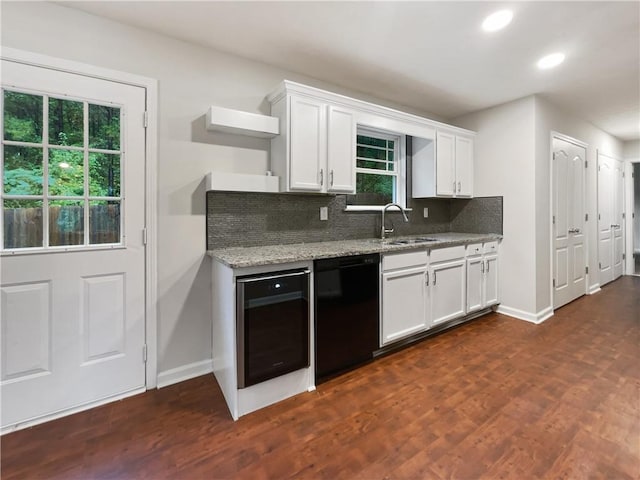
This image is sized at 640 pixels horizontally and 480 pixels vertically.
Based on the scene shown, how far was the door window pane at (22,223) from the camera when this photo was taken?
1.73 metres

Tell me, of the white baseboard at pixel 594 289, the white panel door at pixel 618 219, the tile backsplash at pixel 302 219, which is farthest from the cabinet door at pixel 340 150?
the white panel door at pixel 618 219

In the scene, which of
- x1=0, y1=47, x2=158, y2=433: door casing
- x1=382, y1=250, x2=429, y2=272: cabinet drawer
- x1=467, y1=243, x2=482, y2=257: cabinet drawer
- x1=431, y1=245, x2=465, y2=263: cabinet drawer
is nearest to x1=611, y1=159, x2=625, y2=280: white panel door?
x1=467, y1=243, x2=482, y2=257: cabinet drawer

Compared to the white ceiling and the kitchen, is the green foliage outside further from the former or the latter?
the white ceiling

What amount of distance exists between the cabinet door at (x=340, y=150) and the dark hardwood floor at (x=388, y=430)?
154 centimetres

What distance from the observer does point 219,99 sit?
238 cm

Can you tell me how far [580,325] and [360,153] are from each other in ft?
9.86

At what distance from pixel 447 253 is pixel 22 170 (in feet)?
10.7

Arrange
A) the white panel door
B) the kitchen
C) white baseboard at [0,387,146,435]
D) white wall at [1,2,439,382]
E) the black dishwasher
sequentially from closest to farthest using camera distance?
white baseboard at [0,387,146,435] < the kitchen < white wall at [1,2,439,382] < the black dishwasher < the white panel door

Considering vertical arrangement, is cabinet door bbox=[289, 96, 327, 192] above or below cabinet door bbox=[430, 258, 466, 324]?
above

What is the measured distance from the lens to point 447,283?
3012 millimetres

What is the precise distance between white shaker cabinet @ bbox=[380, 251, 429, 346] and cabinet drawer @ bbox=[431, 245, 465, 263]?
137mm

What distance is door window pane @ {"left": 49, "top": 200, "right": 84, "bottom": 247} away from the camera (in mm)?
1849

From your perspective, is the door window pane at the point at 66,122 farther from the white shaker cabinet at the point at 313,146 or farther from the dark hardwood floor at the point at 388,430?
the dark hardwood floor at the point at 388,430

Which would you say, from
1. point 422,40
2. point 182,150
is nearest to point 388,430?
point 182,150
